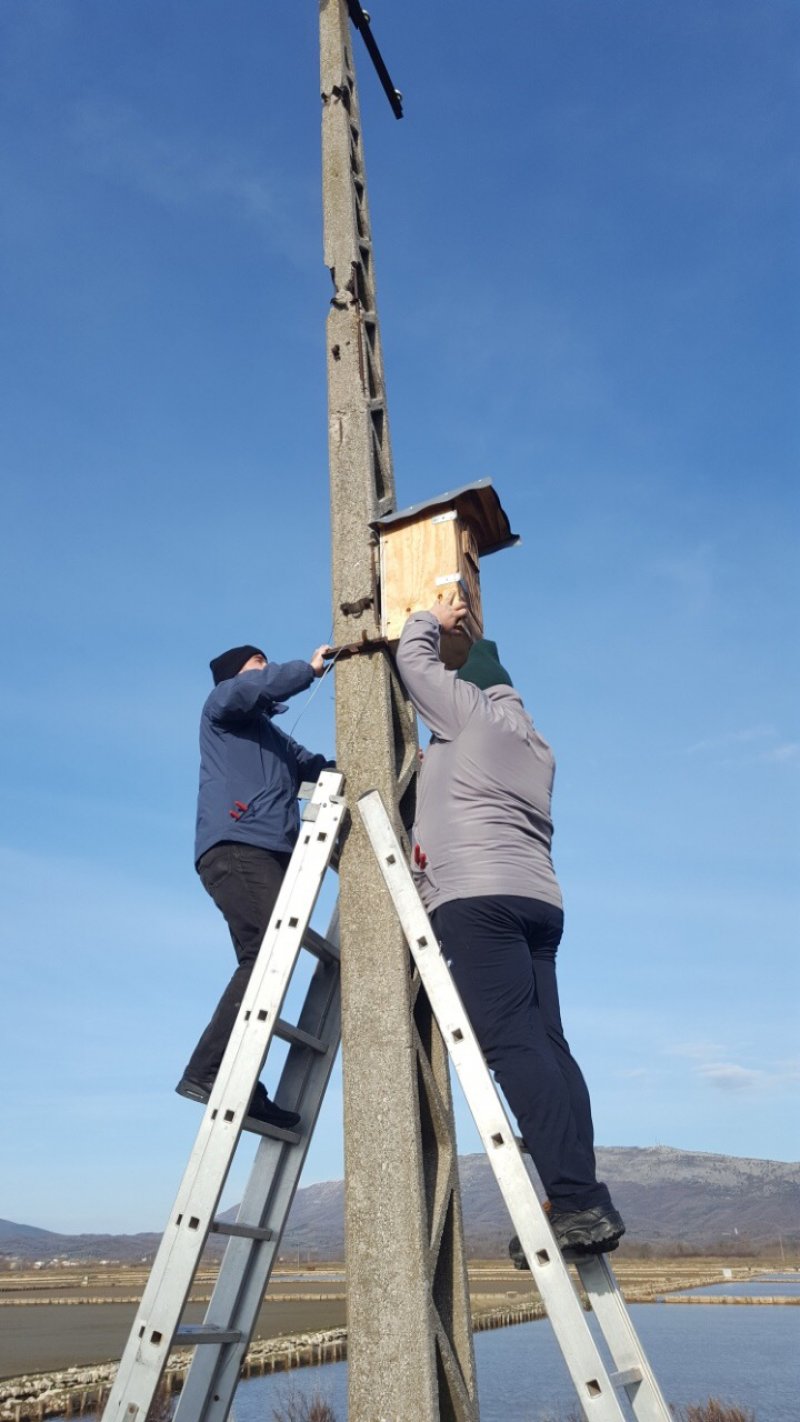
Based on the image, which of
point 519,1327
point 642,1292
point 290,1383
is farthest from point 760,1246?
point 290,1383

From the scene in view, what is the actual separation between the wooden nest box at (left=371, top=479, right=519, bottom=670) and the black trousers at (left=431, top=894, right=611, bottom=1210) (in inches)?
52.1

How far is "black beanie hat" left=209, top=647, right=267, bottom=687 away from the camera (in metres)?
4.80

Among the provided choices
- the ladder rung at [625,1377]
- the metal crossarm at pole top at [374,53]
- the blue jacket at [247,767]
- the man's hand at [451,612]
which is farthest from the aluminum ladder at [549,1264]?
the metal crossarm at pole top at [374,53]

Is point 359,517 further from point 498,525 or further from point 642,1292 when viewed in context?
point 642,1292

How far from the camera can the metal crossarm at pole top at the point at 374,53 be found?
6.31 meters

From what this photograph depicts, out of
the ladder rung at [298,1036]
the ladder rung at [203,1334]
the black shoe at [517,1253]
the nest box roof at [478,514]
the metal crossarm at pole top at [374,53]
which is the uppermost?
the metal crossarm at pole top at [374,53]

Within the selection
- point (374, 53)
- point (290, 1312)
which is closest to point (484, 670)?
point (374, 53)

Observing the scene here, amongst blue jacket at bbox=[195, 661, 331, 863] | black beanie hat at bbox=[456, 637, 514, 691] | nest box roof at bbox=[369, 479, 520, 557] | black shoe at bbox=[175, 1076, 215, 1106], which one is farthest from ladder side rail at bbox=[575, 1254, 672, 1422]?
nest box roof at bbox=[369, 479, 520, 557]

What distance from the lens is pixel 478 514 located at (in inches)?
173

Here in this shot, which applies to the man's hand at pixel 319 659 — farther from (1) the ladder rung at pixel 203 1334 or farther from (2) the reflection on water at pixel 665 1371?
(2) the reflection on water at pixel 665 1371

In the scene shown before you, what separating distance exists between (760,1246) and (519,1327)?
12865 cm

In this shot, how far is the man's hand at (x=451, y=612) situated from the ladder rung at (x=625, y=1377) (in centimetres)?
252

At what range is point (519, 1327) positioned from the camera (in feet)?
146

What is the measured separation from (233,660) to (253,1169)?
2.19 meters
